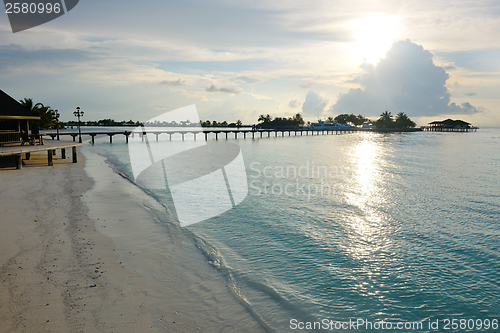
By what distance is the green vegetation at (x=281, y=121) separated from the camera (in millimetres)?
158625

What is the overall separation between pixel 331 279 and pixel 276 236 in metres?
3.69

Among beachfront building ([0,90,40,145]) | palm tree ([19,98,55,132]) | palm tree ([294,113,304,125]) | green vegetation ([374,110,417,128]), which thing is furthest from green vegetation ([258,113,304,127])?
beachfront building ([0,90,40,145])

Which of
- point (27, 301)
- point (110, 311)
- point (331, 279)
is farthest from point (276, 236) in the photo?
point (27, 301)

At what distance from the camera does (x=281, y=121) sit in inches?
6275

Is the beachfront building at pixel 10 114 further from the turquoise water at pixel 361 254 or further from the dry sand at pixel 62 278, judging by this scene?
the turquoise water at pixel 361 254

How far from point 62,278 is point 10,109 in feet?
74.1

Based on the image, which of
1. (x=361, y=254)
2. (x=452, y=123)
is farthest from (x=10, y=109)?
(x=452, y=123)

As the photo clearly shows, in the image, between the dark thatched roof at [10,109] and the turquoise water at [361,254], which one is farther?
the dark thatched roof at [10,109]

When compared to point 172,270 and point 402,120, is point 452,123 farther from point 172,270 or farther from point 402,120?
point 172,270
